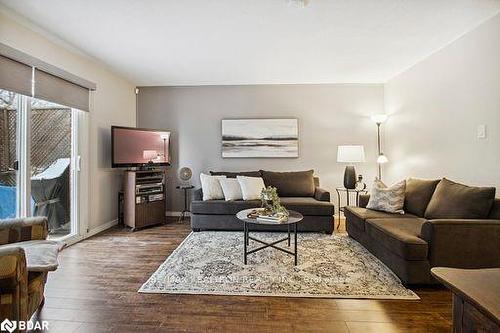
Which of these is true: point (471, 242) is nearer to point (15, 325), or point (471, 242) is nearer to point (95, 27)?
point (15, 325)

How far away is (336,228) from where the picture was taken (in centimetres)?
430

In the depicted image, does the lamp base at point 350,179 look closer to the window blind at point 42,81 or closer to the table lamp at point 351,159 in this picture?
the table lamp at point 351,159

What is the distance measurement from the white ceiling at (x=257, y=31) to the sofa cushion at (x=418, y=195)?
1705 millimetres

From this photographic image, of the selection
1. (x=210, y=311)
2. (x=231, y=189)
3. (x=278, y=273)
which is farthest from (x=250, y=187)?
(x=210, y=311)

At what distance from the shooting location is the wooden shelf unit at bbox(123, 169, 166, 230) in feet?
13.7

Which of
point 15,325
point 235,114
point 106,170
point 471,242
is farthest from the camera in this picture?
point 235,114

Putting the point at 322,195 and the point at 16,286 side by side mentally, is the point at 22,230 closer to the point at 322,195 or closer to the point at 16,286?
the point at 16,286

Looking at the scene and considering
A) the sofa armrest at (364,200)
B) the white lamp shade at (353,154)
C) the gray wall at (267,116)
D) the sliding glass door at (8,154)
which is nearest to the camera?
the sliding glass door at (8,154)

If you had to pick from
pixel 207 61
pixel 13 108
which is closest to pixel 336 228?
pixel 207 61

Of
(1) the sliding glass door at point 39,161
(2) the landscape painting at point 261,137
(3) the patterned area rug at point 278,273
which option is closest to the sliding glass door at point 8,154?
(1) the sliding glass door at point 39,161

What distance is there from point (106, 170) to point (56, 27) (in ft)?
6.98

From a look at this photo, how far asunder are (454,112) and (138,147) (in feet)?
14.6

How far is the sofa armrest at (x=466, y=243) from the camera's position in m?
2.22

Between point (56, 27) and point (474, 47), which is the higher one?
point (56, 27)
